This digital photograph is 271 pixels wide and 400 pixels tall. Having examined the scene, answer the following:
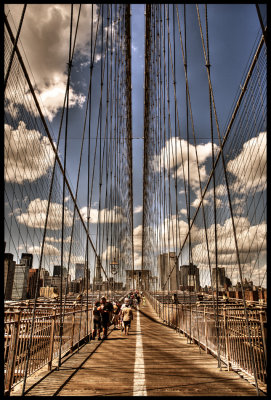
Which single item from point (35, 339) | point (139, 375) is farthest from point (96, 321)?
point (139, 375)

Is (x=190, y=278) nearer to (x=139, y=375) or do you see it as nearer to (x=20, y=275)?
(x=139, y=375)

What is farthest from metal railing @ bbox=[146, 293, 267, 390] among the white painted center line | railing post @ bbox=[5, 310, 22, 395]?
railing post @ bbox=[5, 310, 22, 395]

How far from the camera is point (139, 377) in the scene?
3.03m

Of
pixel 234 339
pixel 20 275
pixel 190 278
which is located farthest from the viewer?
pixel 20 275

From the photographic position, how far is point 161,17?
44.7 ft

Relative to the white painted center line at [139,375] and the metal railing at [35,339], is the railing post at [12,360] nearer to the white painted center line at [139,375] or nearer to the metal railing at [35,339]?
the metal railing at [35,339]

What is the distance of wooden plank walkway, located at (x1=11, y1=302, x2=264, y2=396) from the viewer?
2.60 metres

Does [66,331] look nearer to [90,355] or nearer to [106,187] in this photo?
[90,355]

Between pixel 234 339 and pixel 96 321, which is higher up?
pixel 234 339

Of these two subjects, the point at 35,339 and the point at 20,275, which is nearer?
the point at 35,339

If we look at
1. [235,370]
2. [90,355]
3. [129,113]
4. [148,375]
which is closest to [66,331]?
[90,355]

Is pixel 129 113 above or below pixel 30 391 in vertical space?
above

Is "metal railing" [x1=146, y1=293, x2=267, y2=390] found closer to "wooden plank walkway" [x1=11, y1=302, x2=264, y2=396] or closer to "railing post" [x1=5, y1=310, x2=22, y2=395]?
"wooden plank walkway" [x1=11, y1=302, x2=264, y2=396]

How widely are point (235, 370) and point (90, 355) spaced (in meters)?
2.05
